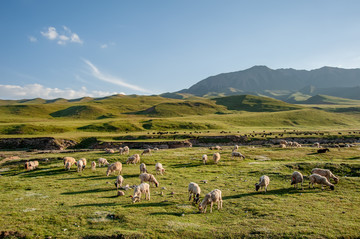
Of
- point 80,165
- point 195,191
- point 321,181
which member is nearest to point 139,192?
point 195,191

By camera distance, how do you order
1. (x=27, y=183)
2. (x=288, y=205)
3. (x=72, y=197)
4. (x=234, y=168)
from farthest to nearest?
(x=234, y=168) < (x=27, y=183) < (x=72, y=197) < (x=288, y=205)

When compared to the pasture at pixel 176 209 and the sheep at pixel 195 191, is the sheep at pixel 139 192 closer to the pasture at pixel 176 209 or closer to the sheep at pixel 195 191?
the pasture at pixel 176 209

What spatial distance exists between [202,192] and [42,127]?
8105 cm

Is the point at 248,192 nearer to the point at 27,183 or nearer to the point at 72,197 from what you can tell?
the point at 72,197

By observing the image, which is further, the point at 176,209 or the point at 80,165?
the point at 80,165

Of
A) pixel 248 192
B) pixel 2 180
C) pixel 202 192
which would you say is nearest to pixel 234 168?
pixel 248 192

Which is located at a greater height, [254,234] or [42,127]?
[42,127]

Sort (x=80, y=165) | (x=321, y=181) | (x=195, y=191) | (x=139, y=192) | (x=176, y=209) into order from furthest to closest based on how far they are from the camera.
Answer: (x=80, y=165) → (x=321, y=181) → (x=139, y=192) → (x=195, y=191) → (x=176, y=209)

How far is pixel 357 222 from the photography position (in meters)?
13.6

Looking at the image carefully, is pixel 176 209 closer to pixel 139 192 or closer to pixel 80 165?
pixel 139 192

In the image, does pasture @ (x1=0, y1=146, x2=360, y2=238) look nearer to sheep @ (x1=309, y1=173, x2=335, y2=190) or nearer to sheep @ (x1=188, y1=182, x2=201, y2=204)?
sheep @ (x1=309, y1=173, x2=335, y2=190)

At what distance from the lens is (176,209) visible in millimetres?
15938

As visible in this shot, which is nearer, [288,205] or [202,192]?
[288,205]

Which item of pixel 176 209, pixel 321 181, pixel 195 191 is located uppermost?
pixel 195 191
